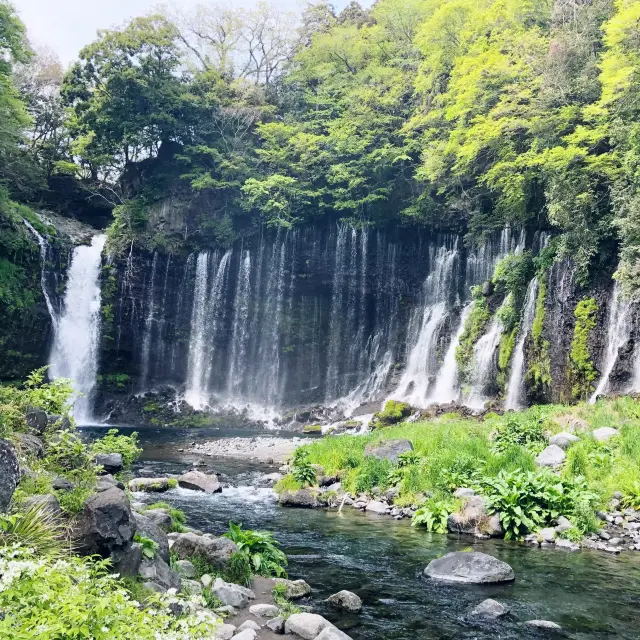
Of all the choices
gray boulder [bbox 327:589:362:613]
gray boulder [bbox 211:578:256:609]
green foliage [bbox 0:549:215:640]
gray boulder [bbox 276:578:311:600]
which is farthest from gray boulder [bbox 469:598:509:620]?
green foliage [bbox 0:549:215:640]

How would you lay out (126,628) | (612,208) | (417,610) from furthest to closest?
(612,208) < (417,610) < (126,628)

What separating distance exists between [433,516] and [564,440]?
162 inches

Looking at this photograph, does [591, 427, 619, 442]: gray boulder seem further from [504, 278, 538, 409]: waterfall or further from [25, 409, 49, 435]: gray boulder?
[25, 409, 49, 435]: gray boulder

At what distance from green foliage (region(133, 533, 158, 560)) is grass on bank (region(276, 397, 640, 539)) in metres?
5.73

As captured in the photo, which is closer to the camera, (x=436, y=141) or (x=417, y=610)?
(x=417, y=610)

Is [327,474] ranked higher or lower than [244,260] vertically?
lower

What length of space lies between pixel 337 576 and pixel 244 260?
29287mm

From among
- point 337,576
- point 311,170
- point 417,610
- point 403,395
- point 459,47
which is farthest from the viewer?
point 311,170

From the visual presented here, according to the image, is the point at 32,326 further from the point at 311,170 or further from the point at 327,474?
the point at 327,474

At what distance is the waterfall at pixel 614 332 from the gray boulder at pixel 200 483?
1380 centimetres

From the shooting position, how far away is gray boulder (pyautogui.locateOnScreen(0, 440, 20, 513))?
164 inches

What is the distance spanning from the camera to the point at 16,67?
3650cm

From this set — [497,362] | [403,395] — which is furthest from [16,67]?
[497,362]

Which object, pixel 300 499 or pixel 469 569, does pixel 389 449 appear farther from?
pixel 469 569
